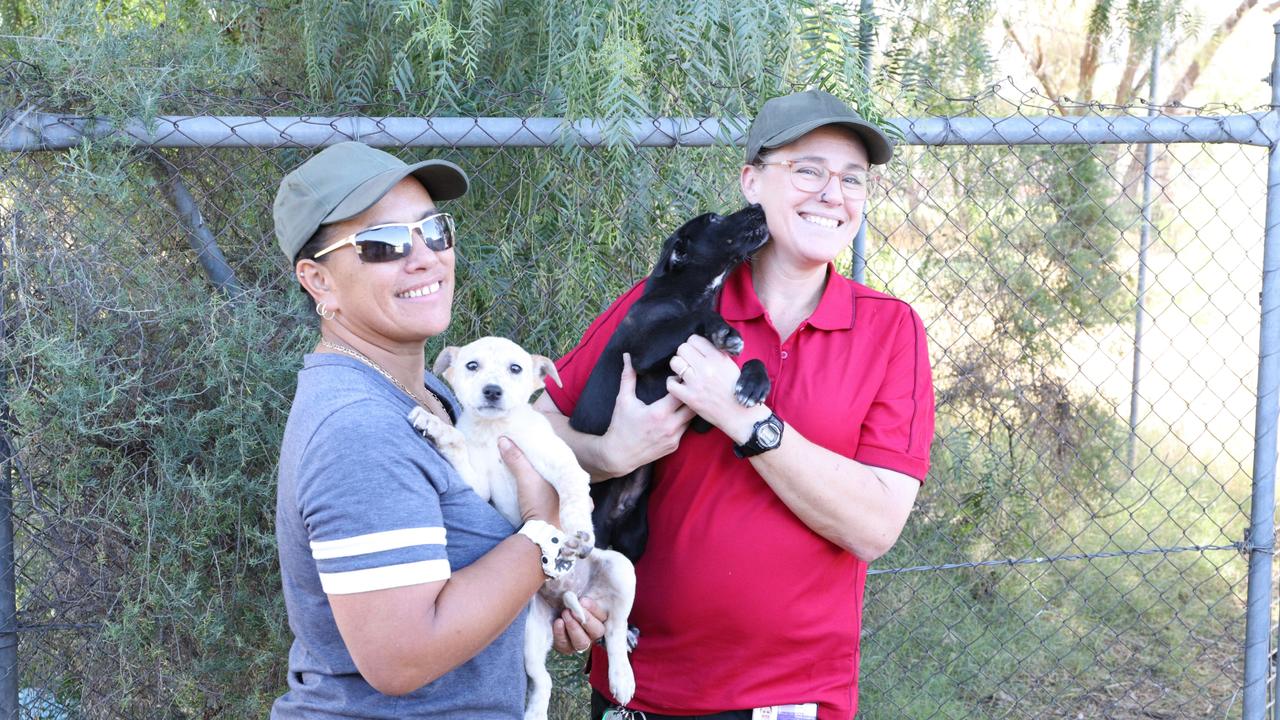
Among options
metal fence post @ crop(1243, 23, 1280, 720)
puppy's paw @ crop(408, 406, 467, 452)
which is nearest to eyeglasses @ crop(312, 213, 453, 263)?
Result: puppy's paw @ crop(408, 406, 467, 452)

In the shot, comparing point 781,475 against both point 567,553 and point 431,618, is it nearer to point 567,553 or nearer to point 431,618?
point 567,553

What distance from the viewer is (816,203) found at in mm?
2330

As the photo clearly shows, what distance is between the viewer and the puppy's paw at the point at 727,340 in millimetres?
2393

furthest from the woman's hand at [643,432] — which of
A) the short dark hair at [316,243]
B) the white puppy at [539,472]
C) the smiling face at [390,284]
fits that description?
the short dark hair at [316,243]

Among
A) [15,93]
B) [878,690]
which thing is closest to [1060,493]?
[878,690]

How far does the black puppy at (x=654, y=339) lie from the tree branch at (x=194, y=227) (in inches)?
50.4

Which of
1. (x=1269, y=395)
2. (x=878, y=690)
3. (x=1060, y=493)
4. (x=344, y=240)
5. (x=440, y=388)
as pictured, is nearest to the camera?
(x=344, y=240)

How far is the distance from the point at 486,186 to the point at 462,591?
1755mm

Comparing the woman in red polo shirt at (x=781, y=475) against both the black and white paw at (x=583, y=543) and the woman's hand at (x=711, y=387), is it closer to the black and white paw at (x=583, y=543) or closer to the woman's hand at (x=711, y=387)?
the woman's hand at (x=711, y=387)

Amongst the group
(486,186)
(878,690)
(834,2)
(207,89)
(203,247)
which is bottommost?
(878,690)

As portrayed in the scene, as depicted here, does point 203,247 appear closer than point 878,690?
Yes

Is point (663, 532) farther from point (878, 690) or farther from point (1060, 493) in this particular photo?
point (1060, 493)

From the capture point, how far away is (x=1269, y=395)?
11.2ft

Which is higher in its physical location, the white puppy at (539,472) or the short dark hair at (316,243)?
the short dark hair at (316,243)
